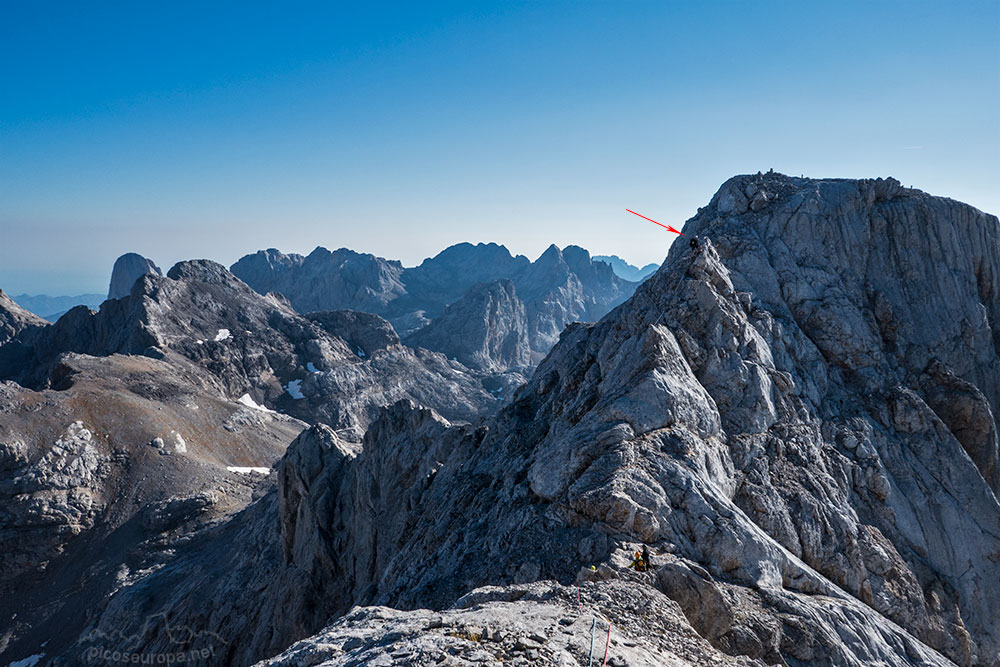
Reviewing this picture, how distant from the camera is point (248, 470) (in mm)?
87438

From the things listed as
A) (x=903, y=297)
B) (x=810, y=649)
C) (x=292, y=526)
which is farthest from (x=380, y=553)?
(x=903, y=297)

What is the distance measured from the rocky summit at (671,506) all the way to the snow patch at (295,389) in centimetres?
6378

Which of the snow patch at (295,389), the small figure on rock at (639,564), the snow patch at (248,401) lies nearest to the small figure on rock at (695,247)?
the small figure on rock at (639,564)

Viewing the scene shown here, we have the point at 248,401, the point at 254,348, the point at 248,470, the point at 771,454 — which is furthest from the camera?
the point at 254,348

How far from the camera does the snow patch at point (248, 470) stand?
85.7 metres

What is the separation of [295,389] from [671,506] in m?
128

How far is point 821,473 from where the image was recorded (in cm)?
2503

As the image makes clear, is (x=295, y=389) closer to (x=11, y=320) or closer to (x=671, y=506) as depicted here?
(x=11, y=320)

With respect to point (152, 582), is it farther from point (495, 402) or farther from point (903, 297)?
point (495, 402)

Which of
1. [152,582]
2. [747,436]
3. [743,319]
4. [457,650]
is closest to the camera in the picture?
[457,650]

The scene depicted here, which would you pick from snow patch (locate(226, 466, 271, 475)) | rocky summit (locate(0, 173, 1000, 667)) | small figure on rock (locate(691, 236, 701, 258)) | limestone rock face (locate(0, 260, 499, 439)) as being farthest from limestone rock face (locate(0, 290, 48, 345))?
small figure on rock (locate(691, 236, 701, 258))

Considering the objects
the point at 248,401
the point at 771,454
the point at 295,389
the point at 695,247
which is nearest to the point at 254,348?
the point at 295,389

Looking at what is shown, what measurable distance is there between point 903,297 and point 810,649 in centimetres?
2766

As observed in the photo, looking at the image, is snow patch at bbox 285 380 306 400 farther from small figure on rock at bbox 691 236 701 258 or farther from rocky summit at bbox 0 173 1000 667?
small figure on rock at bbox 691 236 701 258
